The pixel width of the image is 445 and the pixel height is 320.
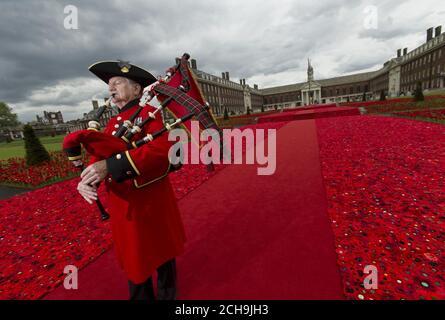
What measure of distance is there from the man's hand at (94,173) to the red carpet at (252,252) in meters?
1.51

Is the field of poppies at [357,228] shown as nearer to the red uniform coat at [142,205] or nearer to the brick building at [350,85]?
the red uniform coat at [142,205]

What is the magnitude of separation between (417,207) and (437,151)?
13.6 ft

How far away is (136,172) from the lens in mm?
1402

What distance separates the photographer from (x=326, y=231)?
2.96 meters

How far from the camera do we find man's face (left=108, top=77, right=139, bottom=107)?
1896mm

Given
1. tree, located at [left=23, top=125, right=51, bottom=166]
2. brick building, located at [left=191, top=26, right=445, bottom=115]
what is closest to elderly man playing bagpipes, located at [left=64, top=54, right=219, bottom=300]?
tree, located at [left=23, top=125, right=51, bottom=166]

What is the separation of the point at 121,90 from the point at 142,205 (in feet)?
3.40

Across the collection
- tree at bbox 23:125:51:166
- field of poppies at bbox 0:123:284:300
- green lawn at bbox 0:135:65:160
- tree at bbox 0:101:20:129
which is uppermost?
tree at bbox 0:101:20:129

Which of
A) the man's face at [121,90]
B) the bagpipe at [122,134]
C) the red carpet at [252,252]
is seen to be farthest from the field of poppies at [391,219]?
the man's face at [121,90]

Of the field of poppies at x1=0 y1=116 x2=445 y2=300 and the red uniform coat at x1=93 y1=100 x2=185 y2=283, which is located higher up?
the red uniform coat at x1=93 y1=100 x2=185 y2=283

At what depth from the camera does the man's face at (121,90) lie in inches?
74.7

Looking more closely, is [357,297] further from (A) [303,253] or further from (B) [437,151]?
(B) [437,151]

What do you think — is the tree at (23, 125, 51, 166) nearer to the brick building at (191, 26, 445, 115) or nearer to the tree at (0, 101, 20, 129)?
the brick building at (191, 26, 445, 115)

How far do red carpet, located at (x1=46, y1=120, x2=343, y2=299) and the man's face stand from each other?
6.54ft
